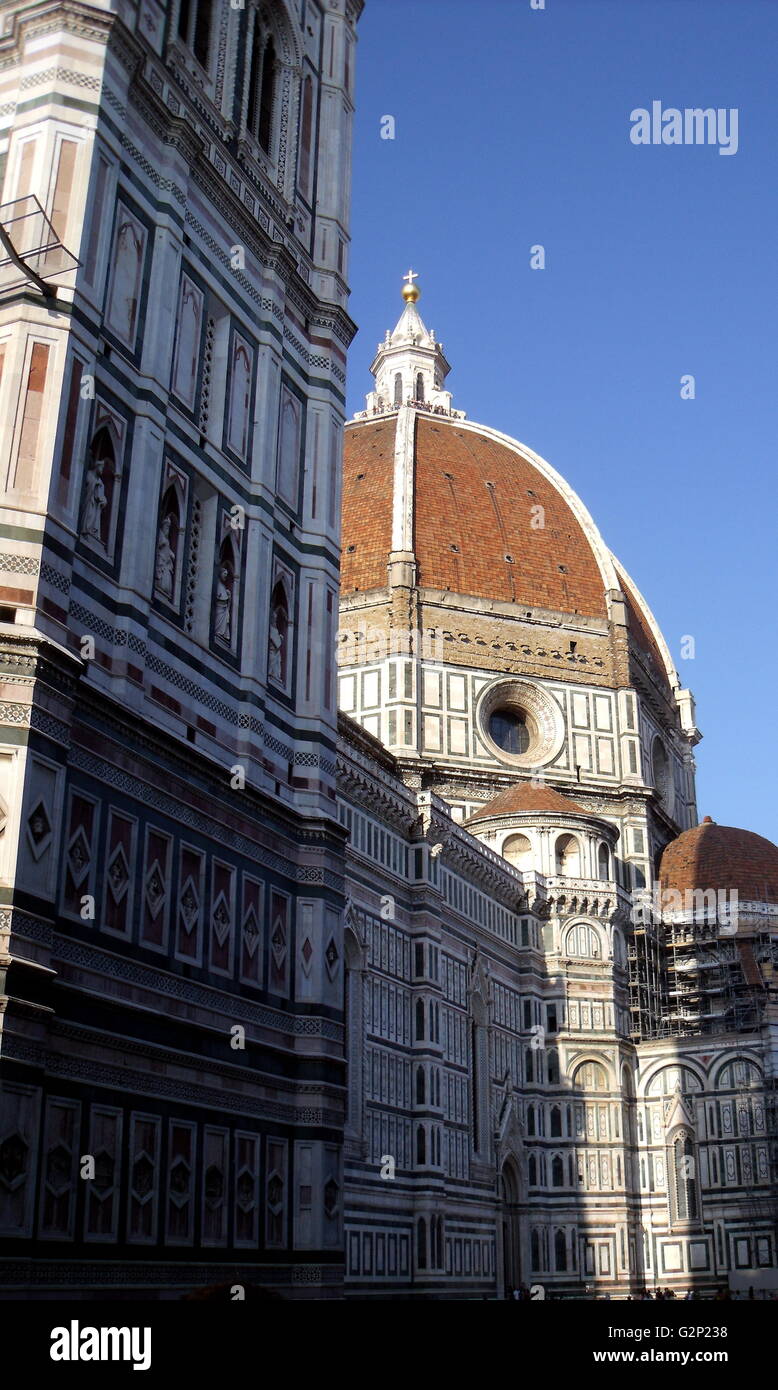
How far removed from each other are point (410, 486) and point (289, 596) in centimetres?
5007

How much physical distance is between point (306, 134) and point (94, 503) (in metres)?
8.00

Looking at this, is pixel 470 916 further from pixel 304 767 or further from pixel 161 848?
pixel 161 848

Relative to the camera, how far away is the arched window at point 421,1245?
40062 millimetres

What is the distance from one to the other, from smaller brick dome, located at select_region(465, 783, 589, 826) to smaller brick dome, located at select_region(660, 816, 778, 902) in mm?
7322

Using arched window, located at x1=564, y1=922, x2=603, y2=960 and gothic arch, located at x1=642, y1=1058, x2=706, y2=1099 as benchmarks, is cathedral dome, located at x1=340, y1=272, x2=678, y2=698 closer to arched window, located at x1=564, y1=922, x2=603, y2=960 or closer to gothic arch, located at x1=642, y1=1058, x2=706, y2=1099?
arched window, located at x1=564, y1=922, x2=603, y2=960

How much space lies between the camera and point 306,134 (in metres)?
19.6

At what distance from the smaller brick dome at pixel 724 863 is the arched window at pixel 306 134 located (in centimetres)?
4305

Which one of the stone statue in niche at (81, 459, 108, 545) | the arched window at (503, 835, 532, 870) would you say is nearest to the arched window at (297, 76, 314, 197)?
the stone statue in niche at (81, 459, 108, 545)

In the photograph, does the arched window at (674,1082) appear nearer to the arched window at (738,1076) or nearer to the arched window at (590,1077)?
the arched window at (738,1076)

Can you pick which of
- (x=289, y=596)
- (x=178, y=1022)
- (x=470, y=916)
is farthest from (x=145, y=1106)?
(x=470, y=916)

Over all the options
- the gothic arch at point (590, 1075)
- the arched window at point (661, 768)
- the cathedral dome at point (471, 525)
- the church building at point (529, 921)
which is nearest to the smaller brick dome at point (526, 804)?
the church building at point (529, 921)

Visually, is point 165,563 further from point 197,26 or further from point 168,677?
point 197,26

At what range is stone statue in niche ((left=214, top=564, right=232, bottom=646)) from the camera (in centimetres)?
1595
